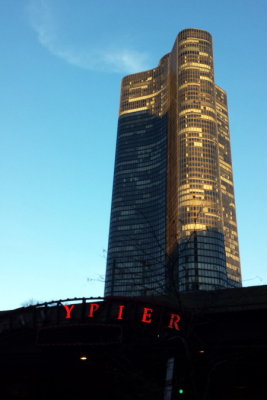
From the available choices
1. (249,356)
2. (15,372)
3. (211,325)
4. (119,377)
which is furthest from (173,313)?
(15,372)

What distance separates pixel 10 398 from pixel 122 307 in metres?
18.4

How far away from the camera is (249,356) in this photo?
26688 millimetres

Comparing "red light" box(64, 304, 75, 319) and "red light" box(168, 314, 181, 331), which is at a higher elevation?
"red light" box(64, 304, 75, 319)

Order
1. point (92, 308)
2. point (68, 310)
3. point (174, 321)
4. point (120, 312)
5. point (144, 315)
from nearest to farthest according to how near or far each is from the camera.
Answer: point (144, 315) → point (174, 321) → point (120, 312) → point (92, 308) → point (68, 310)

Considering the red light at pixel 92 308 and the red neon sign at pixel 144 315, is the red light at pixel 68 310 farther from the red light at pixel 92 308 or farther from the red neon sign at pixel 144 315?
the red light at pixel 92 308

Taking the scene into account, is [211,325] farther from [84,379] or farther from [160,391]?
[84,379]

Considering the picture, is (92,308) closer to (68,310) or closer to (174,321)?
(68,310)

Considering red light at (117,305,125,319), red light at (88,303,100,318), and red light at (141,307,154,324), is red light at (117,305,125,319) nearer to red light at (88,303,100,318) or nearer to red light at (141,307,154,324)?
red light at (141,307,154,324)

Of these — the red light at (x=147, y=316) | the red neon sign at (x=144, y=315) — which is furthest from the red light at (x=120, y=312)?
the red light at (x=147, y=316)

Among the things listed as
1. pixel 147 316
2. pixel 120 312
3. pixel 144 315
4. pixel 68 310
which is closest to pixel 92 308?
pixel 68 310

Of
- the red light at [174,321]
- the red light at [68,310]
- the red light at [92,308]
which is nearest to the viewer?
the red light at [174,321]

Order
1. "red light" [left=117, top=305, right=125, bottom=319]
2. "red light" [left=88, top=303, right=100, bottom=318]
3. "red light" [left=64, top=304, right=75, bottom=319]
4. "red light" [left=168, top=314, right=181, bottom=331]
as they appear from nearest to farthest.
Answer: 1. "red light" [left=168, top=314, right=181, bottom=331]
2. "red light" [left=117, top=305, right=125, bottom=319]
3. "red light" [left=88, top=303, right=100, bottom=318]
4. "red light" [left=64, top=304, right=75, bottom=319]

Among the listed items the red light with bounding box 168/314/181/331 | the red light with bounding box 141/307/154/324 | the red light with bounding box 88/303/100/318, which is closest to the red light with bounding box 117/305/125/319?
the red light with bounding box 141/307/154/324

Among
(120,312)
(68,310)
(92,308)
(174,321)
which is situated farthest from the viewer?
(68,310)
